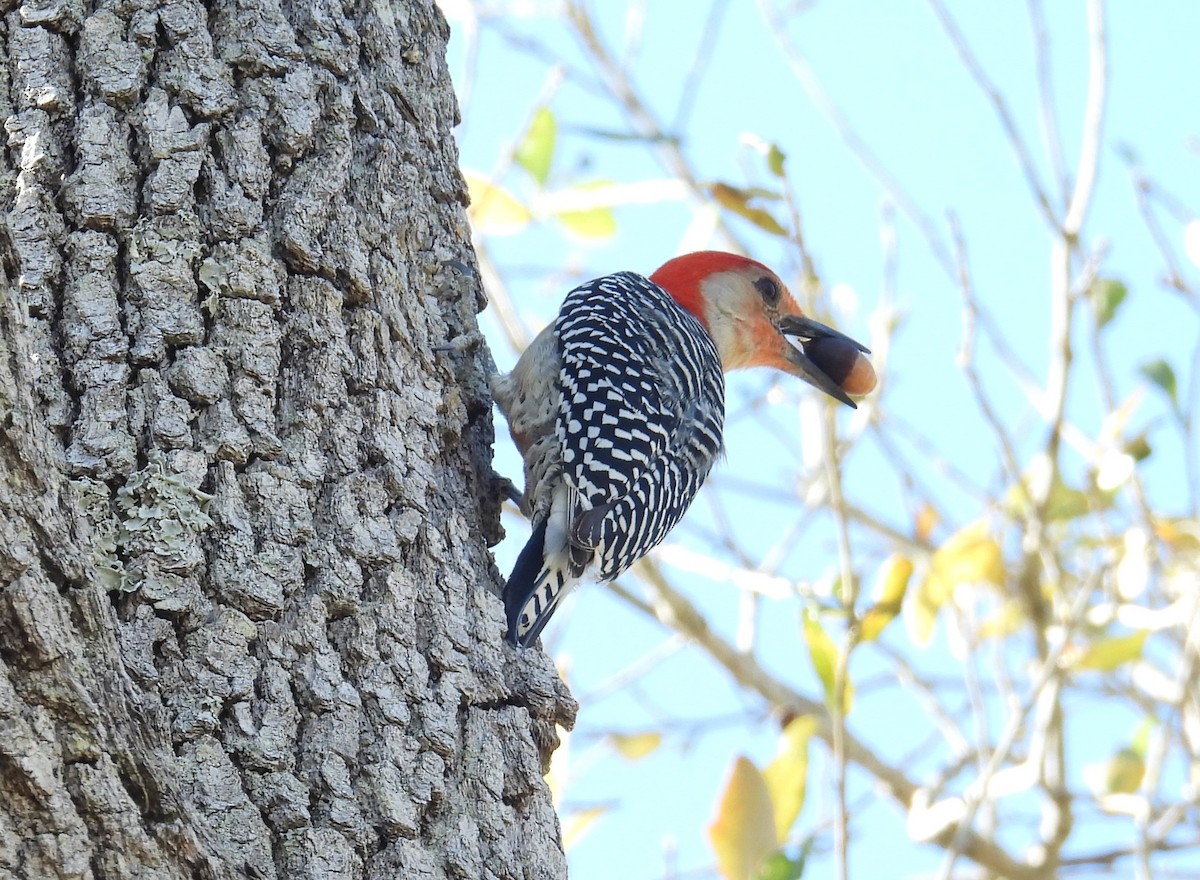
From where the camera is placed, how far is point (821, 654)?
128 inches

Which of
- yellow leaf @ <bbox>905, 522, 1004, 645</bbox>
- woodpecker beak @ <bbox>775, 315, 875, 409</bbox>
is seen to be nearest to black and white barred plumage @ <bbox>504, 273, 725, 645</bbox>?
woodpecker beak @ <bbox>775, 315, 875, 409</bbox>

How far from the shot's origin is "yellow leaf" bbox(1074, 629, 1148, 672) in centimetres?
406

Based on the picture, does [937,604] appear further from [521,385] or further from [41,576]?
[41,576]

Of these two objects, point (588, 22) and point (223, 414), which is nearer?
point (223, 414)

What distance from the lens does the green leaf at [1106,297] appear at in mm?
4250

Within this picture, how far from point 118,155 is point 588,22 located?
3.52 metres

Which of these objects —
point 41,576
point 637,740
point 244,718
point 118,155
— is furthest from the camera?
point 637,740

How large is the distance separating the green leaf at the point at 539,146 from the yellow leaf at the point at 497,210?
0.18 metres

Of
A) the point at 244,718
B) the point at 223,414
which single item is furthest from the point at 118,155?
the point at 244,718

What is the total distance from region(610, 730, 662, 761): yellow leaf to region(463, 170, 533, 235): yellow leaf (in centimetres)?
209

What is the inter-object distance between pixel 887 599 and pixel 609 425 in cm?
79

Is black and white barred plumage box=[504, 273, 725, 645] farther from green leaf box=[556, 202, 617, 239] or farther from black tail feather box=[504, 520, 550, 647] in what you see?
green leaf box=[556, 202, 617, 239]

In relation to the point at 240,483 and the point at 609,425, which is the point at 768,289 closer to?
the point at 609,425

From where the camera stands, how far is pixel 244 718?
179 cm
